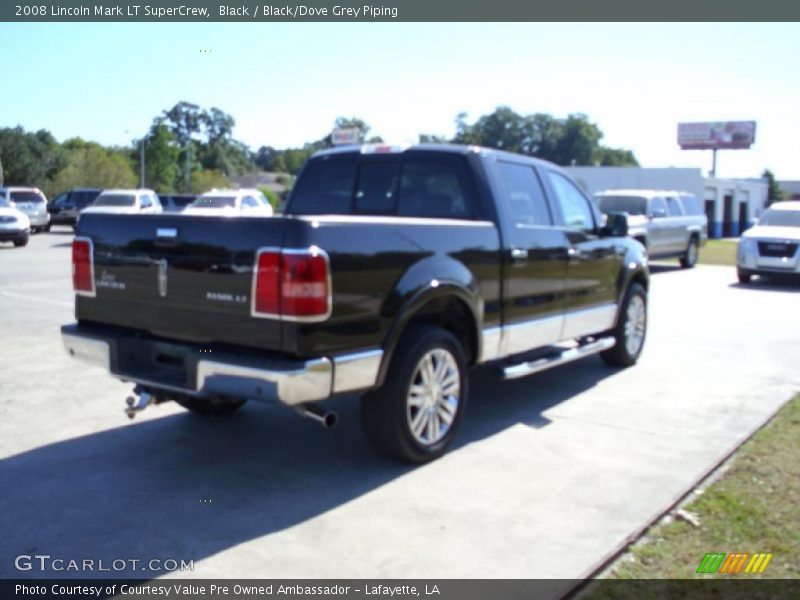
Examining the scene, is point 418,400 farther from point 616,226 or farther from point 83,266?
point 616,226

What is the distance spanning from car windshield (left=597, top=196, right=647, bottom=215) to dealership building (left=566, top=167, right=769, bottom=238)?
25.1 meters

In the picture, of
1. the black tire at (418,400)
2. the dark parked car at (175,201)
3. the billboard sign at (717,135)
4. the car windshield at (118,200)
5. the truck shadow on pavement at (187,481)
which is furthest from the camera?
the billboard sign at (717,135)

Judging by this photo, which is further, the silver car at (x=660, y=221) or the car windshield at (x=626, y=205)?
the car windshield at (x=626, y=205)

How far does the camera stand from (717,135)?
7344cm


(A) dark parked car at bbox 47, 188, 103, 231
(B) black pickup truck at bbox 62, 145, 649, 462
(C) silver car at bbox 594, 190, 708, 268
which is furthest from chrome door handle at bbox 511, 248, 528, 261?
(A) dark parked car at bbox 47, 188, 103, 231

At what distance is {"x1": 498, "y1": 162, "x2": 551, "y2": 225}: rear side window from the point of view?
20.0 feet

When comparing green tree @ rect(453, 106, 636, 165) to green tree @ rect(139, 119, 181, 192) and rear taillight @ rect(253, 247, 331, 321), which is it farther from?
rear taillight @ rect(253, 247, 331, 321)

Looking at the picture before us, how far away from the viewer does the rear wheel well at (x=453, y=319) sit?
5.19 m

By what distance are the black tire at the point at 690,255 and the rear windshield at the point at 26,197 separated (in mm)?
23808

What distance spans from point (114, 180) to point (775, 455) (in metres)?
54.1

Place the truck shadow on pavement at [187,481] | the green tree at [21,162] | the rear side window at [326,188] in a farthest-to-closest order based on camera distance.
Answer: the green tree at [21,162], the rear side window at [326,188], the truck shadow on pavement at [187,481]

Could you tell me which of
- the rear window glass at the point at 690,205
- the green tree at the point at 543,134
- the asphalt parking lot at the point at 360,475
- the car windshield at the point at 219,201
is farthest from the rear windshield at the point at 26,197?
the green tree at the point at 543,134

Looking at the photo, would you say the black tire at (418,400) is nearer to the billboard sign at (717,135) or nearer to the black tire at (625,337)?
the black tire at (625,337)

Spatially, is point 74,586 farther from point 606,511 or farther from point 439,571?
point 606,511
